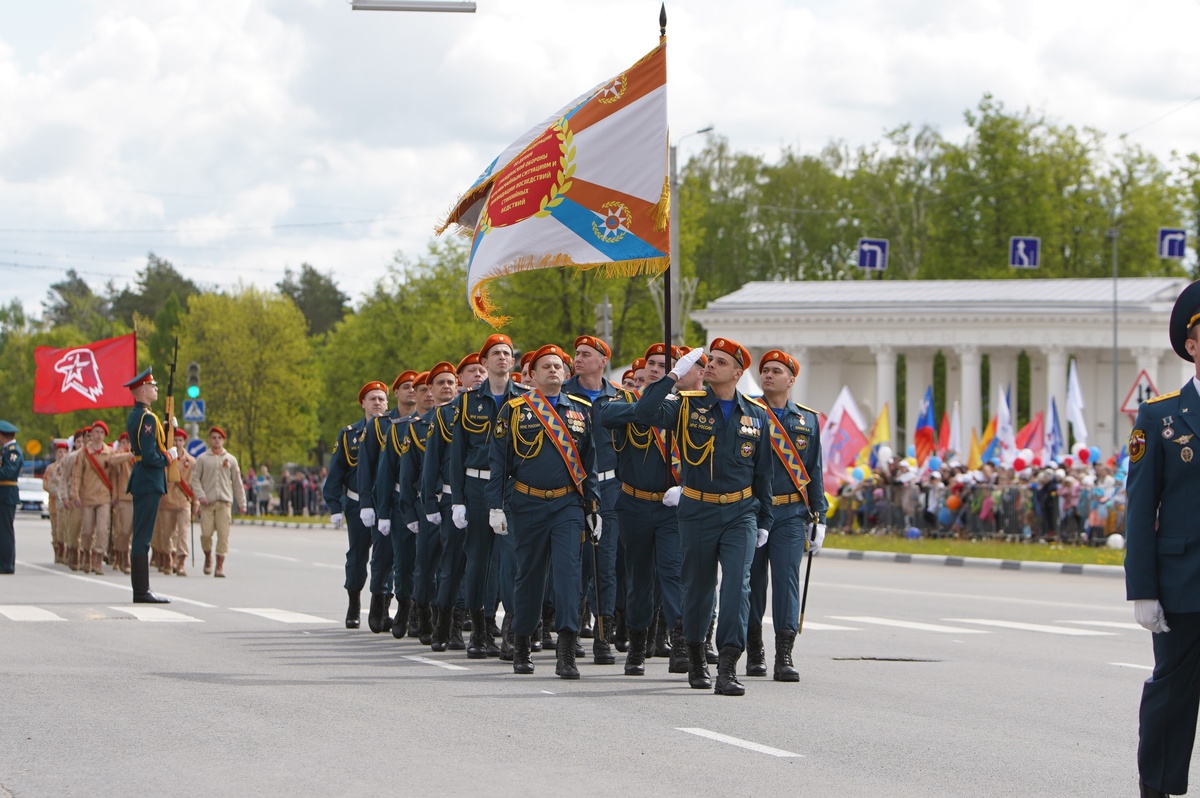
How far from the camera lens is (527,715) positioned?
9562 millimetres

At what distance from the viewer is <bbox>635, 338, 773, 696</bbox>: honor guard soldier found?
10680 millimetres

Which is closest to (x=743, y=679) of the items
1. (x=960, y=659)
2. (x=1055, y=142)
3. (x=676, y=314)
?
(x=960, y=659)

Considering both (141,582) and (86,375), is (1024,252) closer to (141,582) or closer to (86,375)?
(86,375)

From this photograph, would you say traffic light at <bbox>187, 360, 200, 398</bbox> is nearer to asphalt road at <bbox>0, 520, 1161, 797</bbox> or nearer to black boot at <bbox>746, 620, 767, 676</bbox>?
asphalt road at <bbox>0, 520, 1161, 797</bbox>

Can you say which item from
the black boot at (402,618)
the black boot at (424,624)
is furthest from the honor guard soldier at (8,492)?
the black boot at (424,624)

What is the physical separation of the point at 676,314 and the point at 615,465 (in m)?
54.0

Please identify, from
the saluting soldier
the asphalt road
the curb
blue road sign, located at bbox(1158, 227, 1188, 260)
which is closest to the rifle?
the asphalt road

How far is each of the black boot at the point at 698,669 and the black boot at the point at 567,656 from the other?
0.81m

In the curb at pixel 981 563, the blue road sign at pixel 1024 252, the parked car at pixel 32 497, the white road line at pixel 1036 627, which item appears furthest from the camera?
the blue road sign at pixel 1024 252

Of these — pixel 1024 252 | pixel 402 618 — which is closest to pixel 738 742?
pixel 402 618

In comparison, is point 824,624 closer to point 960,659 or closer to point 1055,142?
point 960,659

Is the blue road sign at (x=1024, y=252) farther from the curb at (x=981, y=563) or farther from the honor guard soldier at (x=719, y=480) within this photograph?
the honor guard soldier at (x=719, y=480)

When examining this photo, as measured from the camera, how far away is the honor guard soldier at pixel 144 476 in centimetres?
1706

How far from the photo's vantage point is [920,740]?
901 centimetres
